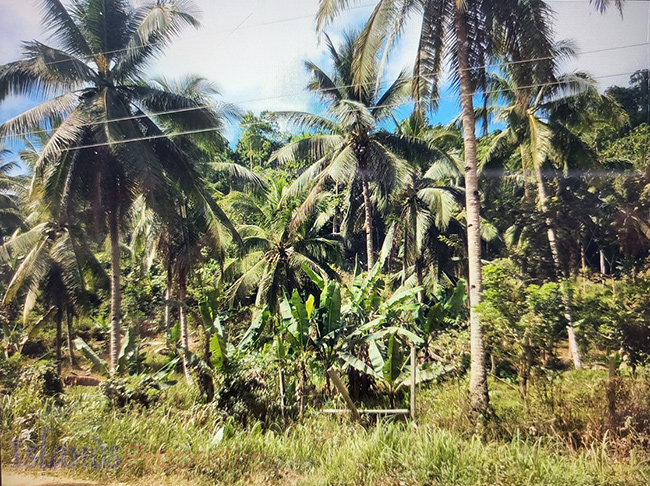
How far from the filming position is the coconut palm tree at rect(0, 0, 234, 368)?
4.80 m

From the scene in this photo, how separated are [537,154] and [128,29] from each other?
6051 millimetres

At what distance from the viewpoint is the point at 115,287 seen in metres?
5.34

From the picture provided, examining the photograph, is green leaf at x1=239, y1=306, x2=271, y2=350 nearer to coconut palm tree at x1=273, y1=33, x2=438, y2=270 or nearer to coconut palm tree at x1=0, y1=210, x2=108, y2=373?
coconut palm tree at x1=0, y1=210, x2=108, y2=373

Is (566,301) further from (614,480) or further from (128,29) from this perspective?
(128,29)

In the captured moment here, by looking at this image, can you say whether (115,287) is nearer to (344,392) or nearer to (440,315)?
(344,392)

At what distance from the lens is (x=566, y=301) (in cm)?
420

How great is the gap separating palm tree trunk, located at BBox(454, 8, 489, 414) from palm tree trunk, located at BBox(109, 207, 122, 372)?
4.57 meters

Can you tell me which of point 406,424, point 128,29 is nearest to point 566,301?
point 406,424

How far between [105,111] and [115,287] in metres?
2.33

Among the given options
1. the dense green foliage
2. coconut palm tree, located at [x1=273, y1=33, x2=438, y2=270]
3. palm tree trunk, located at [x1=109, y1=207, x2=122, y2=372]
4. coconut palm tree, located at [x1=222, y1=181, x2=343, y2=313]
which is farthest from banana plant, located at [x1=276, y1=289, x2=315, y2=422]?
coconut palm tree, located at [x1=273, y1=33, x2=438, y2=270]

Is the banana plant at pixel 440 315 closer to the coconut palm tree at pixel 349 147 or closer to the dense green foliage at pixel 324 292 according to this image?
the dense green foliage at pixel 324 292

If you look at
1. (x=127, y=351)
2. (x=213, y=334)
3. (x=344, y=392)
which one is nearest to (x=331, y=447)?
(x=344, y=392)

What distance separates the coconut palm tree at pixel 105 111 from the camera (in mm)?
4801

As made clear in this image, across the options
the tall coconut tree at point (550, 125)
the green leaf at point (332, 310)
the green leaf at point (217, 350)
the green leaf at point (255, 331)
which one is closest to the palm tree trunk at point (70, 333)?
the green leaf at point (217, 350)
